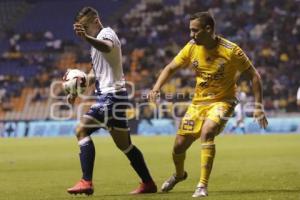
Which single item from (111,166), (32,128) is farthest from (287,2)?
(111,166)

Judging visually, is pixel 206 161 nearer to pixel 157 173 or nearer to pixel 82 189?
pixel 82 189

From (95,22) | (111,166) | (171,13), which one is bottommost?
(111,166)

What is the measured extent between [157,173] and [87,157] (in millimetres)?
4099

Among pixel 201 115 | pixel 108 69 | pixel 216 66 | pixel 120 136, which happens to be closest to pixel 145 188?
pixel 120 136

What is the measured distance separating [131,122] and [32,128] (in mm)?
4753

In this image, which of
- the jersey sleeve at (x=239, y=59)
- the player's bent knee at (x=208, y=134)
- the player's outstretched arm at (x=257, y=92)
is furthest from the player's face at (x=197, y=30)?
the player's bent knee at (x=208, y=134)

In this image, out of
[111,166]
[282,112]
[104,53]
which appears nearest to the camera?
[104,53]

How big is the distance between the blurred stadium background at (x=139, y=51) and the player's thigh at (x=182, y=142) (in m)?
21.5

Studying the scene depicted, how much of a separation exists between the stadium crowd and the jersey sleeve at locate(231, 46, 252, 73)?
22941mm

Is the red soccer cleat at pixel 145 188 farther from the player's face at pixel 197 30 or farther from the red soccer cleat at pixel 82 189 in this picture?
the player's face at pixel 197 30

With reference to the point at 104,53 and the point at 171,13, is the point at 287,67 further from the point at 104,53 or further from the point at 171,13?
the point at 104,53

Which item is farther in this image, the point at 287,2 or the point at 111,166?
the point at 287,2

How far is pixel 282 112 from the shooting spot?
102 ft

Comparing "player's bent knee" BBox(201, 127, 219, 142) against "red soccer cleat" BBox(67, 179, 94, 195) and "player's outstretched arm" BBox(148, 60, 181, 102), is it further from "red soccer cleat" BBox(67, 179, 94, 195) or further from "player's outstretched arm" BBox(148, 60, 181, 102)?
"red soccer cleat" BBox(67, 179, 94, 195)
